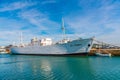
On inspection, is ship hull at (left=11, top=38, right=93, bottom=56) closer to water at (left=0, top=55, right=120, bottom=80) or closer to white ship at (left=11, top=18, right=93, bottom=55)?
white ship at (left=11, top=18, right=93, bottom=55)

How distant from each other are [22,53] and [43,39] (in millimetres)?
17980

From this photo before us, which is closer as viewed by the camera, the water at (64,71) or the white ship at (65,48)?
the water at (64,71)

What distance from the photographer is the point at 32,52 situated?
8925 centimetres

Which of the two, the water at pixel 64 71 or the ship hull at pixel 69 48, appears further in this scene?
the ship hull at pixel 69 48

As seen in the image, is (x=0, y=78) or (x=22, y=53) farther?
(x=22, y=53)

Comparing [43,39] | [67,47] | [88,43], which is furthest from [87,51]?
[43,39]

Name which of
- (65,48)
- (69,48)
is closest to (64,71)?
(69,48)

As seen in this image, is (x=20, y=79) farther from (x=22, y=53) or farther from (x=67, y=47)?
(x=22, y=53)

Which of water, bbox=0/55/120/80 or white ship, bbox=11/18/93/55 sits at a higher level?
white ship, bbox=11/18/93/55

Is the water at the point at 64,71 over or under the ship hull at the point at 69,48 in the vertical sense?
under

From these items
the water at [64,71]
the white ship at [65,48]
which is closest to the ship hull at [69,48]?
the white ship at [65,48]

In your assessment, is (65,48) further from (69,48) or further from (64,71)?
(64,71)

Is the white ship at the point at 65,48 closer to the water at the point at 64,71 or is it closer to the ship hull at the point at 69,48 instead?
the ship hull at the point at 69,48

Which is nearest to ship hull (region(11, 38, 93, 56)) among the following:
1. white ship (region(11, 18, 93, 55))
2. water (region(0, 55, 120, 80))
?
white ship (region(11, 18, 93, 55))
